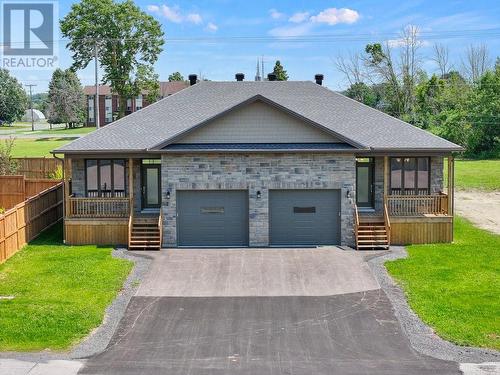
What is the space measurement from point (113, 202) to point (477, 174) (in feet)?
110

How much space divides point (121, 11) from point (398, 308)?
203 feet

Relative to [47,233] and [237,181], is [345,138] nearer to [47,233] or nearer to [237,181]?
[237,181]

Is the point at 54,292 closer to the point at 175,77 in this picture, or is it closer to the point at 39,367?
the point at 39,367

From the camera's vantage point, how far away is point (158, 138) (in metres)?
24.2

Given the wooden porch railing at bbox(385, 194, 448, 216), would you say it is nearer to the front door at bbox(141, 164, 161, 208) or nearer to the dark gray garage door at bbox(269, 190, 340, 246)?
the dark gray garage door at bbox(269, 190, 340, 246)

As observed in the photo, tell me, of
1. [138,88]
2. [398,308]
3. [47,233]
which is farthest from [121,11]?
[398,308]

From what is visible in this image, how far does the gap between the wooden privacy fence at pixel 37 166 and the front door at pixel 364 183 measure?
860 inches

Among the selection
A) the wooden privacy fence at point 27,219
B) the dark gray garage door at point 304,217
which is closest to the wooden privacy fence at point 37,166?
the wooden privacy fence at point 27,219

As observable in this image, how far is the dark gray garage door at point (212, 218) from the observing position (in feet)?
76.6

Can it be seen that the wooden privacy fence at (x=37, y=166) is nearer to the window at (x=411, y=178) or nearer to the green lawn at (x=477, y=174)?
the window at (x=411, y=178)

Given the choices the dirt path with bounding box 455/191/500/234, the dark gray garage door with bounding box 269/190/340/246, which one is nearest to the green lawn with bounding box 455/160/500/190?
the dirt path with bounding box 455/191/500/234

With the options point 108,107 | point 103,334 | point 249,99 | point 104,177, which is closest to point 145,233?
point 104,177

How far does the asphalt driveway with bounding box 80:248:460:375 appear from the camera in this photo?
12.4m

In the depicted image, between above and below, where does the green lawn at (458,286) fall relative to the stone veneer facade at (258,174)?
below
